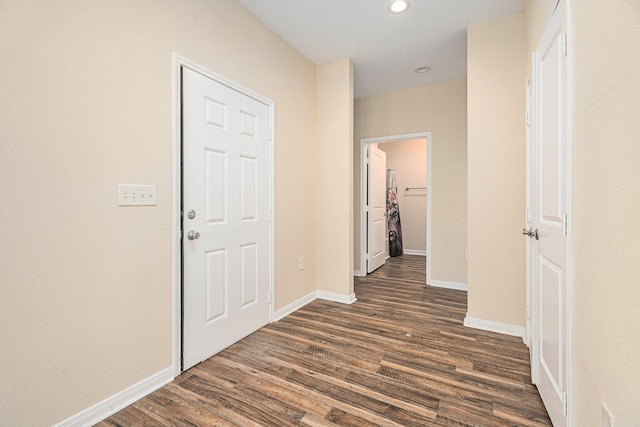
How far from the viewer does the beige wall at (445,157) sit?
363cm

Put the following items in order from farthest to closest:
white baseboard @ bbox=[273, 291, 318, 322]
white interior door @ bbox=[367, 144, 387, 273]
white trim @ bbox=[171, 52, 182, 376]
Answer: white interior door @ bbox=[367, 144, 387, 273] < white baseboard @ bbox=[273, 291, 318, 322] < white trim @ bbox=[171, 52, 182, 376]

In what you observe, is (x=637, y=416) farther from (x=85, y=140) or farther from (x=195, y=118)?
(x=195, y=118)

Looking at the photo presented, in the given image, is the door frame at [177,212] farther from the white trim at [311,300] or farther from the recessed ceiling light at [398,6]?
the recessed ceiling light at [398,6]

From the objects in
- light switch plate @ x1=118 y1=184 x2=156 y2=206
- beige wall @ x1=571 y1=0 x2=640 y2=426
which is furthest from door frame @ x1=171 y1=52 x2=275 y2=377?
beige wall @ x1=571 y1=0 x2=640 y2=426

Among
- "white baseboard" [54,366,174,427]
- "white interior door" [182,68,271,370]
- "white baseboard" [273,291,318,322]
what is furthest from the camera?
"white baseboard" [273,291,318,322]

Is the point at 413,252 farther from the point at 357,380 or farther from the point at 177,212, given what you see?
the point at 177,212

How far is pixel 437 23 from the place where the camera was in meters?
2.45

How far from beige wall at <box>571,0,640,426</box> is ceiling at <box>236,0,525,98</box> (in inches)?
62.8

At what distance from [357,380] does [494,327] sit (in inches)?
57.6

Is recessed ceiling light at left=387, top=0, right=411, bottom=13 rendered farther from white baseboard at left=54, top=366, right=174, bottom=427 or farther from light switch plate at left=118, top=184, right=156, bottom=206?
white baseboard at left=54, top=366, right=174, bottom=427

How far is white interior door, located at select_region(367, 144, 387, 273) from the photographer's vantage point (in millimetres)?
4355

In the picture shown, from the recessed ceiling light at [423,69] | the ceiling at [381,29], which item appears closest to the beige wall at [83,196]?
the ceiling at [381,29]

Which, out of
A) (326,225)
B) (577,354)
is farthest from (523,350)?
(326,225)

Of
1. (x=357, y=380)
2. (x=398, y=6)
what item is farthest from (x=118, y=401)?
(x=398, y=6)
